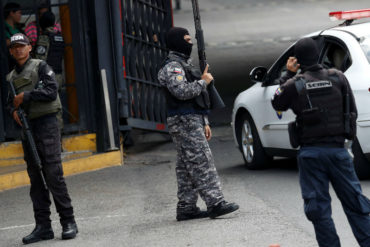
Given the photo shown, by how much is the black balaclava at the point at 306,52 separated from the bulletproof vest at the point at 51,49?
258 inches

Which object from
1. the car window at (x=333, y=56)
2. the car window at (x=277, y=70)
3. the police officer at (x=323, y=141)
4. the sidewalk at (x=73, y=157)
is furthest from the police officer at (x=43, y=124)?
the sidewalk at (x=73, y=157)

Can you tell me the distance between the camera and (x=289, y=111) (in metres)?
9.58

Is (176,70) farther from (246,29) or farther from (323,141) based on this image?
(246,29)

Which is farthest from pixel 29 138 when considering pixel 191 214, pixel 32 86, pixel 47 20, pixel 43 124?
pixel 47 20

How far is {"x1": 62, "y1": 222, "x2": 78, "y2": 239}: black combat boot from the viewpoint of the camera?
7.68m

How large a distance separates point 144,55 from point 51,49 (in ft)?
5.91

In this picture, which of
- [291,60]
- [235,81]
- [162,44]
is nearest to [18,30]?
[162,44]

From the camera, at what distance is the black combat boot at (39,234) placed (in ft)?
25.3

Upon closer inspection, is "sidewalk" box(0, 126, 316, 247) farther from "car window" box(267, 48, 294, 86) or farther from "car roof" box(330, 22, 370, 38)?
"car roof" box(330, 22, 370, 38)

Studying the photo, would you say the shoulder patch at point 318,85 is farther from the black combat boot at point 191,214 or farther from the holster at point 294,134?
the black combat boot at point 191,214

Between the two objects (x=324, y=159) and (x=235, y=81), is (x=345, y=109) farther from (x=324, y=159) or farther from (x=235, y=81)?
(x=235, y=81)

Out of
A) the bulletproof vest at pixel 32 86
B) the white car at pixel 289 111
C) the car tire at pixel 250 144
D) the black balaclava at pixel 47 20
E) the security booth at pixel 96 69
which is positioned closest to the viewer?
the bulletproof vest at pixel 32 86

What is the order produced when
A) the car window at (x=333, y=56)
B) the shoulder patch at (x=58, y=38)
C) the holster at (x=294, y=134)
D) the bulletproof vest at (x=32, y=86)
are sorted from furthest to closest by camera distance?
1. the shoulder patch at (x=58, y=38)
2. the car window at (x=333, y=56)
3. the bulletproof vest at (x=32, y=86)
4. the holster at (x=294, y=134)

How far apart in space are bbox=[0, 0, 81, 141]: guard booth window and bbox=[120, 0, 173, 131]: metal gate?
2.62ft
